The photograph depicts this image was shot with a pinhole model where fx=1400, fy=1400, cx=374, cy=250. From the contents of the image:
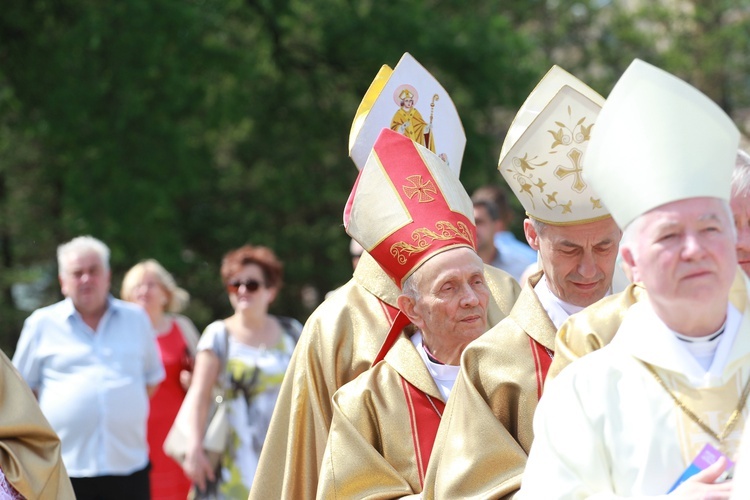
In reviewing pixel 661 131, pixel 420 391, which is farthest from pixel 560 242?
pixel 661 131

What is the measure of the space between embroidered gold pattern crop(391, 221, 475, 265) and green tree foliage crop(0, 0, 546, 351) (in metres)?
8.81

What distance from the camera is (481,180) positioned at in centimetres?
1570

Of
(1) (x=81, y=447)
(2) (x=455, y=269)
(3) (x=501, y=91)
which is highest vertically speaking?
(3) (x=501, y=91)

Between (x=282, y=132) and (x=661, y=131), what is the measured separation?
47.5ft

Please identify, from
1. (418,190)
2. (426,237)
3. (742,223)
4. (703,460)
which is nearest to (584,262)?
(426,237)

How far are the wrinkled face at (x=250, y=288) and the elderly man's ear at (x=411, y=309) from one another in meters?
3.34

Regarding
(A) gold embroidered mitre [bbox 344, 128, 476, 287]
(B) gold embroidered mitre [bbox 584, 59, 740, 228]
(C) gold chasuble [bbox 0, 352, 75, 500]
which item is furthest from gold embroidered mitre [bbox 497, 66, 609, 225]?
(C) gold chasuble [bbox 0, 352, 75, 500]

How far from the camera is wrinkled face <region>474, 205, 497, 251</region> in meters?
7.50

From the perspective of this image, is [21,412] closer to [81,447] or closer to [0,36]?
[81,447]

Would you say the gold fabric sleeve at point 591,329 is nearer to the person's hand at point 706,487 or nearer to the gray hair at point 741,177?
the gray hair at point 741,177

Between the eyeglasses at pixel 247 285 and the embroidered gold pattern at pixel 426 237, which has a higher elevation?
the eyeglasses at pixel 247 285

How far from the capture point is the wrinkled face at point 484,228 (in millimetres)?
7500

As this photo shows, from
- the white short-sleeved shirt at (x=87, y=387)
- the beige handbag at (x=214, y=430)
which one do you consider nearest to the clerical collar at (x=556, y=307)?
the beige handbag at (x=214, y=430)

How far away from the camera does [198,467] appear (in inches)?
283
